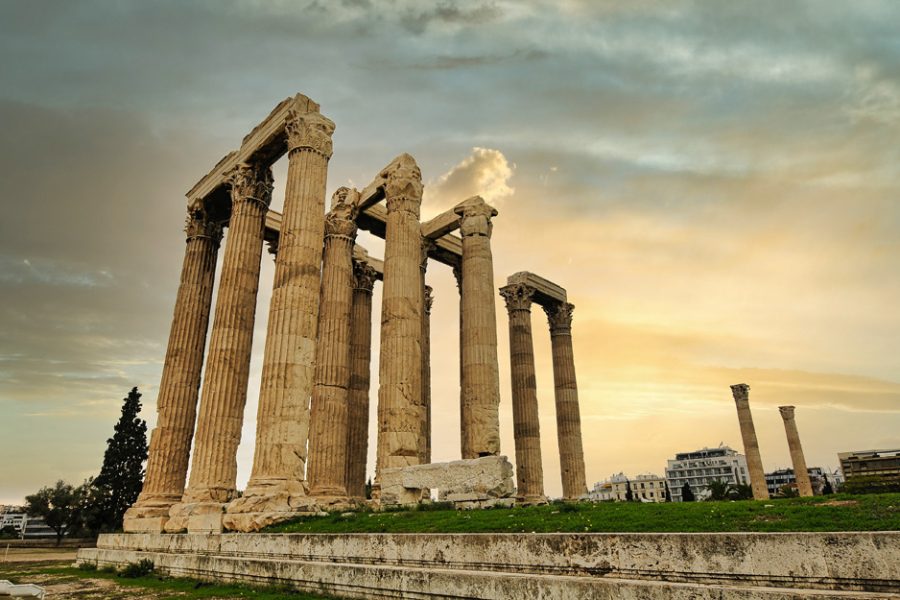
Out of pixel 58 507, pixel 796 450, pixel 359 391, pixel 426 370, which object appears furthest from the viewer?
pixel 58 507

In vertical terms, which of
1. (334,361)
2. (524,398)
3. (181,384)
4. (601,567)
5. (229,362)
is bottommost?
(601,567)

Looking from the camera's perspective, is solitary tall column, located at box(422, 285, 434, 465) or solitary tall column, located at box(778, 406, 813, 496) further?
solitary tall column, located at box(778, 406, 813, 496)

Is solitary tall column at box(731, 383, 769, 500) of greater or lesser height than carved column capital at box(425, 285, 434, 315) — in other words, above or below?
below

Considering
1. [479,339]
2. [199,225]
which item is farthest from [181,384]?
[479,339]

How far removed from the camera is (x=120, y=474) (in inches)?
1727

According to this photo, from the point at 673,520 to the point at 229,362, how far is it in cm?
1640

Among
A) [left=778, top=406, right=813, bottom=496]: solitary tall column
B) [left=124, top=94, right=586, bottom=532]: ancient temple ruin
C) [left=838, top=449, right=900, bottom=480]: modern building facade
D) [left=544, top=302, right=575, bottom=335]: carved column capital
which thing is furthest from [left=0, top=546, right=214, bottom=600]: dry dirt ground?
[left=838, top=449, right=900, bottom=480]: modern building facade

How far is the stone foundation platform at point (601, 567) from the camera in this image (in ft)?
18.2

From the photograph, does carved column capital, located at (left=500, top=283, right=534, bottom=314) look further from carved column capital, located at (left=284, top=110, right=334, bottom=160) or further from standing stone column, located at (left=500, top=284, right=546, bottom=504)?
carved column capital, located at (left=284, top=110, right=334, bottom=160)

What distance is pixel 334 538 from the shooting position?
1155cm

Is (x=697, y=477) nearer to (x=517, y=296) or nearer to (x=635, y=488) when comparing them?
(x=635, y=488)

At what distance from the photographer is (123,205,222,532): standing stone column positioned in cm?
2080

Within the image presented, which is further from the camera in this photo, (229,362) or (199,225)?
(199,225)

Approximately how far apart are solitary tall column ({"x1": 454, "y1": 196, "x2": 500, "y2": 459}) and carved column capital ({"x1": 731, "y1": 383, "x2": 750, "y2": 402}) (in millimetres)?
32564
